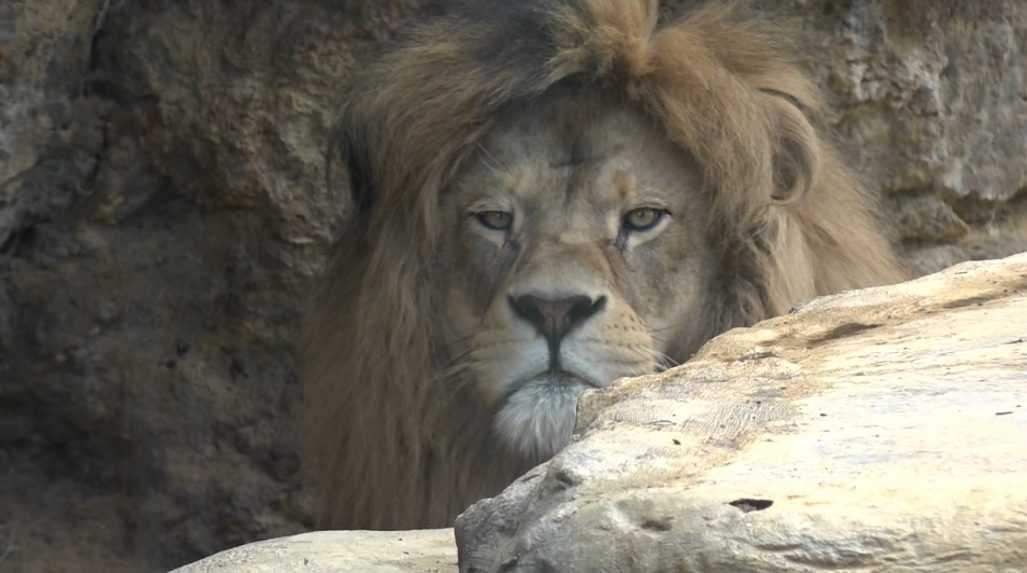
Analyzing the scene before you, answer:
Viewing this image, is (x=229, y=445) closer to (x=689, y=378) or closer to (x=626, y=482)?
(x=689, y=378)

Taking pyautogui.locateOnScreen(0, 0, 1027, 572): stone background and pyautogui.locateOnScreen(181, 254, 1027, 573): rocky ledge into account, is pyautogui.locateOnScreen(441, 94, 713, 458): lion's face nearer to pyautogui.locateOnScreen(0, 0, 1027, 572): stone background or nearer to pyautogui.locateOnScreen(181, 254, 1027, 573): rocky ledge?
pyautogui.locateOnScreen(181, 254, 1027, 573): rocky ledge

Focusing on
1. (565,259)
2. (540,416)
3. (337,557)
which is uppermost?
(565,259)

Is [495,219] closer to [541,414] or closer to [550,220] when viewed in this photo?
[550,220]

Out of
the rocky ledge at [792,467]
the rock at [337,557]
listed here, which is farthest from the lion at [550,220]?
the rock at [337,557]

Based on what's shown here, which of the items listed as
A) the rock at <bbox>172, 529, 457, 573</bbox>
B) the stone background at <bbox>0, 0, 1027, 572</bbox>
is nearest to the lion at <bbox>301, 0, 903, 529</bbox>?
the stone background at <bbox>0, 0, 1027, 572</bbox>

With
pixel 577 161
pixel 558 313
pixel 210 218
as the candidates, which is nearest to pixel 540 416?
pixel 558 313

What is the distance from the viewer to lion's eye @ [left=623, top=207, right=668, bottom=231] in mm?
3953

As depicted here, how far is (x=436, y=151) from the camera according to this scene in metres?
4.16

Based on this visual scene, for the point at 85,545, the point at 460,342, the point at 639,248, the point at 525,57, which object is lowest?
the point at 85,545

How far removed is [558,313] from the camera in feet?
12.0

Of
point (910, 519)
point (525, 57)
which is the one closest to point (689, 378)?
point (910, 519)

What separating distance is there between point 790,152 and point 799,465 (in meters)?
2.24

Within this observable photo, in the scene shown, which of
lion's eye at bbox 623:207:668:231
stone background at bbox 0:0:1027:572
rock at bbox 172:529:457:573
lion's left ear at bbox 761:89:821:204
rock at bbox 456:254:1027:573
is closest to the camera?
rock at bbox 456:254:1027:573

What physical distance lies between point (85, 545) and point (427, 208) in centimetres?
207
